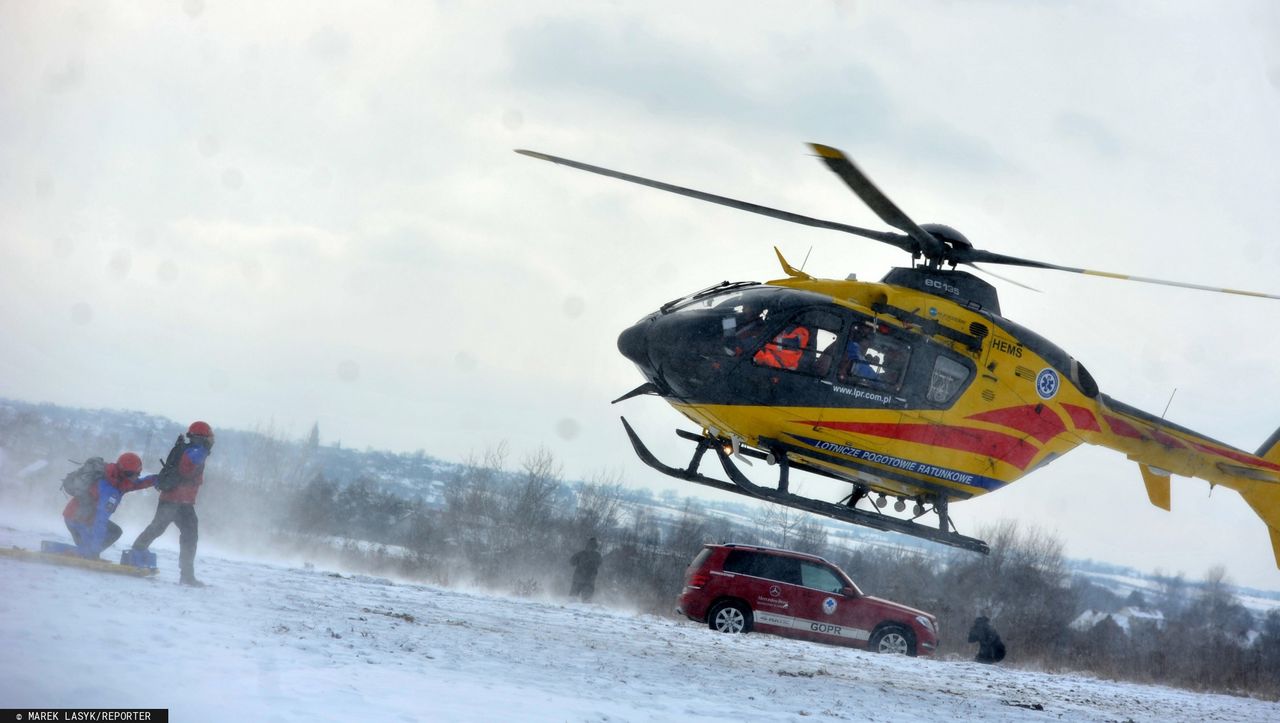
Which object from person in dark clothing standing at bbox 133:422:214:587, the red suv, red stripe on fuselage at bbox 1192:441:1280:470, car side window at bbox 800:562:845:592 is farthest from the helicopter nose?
red stripe on fuselage at bbox 1192:441:1280:470

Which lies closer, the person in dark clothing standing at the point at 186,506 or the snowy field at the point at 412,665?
the snowy field at the point at 412,665

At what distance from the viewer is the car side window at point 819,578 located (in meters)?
17.0

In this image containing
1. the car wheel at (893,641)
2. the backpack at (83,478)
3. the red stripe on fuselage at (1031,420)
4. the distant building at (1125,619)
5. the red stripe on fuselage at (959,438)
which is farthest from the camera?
the distant building at (1125,619)

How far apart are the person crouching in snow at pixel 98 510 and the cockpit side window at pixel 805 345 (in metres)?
7.38

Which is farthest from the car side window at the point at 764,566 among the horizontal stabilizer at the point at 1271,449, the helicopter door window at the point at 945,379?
the horizontal stabilizer at the point at 1271,449

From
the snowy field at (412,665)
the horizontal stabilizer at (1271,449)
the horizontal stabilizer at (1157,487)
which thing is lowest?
the snowy field at (412,665)

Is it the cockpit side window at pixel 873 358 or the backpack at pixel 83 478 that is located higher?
the cockpit side window at pixel 873 358

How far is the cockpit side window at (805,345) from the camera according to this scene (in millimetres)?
10867

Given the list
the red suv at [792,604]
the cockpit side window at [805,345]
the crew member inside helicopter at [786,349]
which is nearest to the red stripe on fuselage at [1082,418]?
the cockpit side window at [805,345]

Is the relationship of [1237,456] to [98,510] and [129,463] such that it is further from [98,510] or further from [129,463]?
[98,510]

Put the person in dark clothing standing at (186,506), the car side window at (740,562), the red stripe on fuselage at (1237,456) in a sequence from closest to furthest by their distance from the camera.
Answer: the person in dark clothing standing at (186,506) → the red stripe on fuselage at (1237,456) → the car side window at (740,562)

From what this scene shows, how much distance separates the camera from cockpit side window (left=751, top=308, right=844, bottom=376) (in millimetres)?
10867

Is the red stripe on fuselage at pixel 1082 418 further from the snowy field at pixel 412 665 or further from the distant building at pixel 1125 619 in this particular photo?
the distant building at pixel 1125 619

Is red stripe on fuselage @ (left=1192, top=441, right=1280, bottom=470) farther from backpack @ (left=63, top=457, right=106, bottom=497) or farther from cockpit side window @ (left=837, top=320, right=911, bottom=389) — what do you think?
backpack @ (left=63, top=457, right=106, bottom=497)
